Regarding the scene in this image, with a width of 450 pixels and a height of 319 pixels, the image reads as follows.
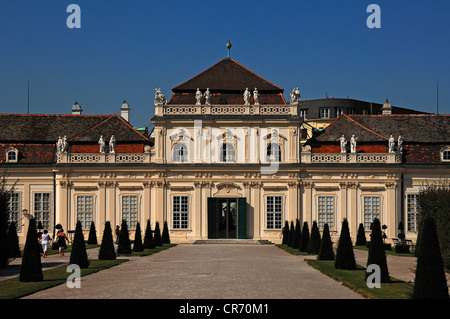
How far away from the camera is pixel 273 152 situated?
53.6 metres

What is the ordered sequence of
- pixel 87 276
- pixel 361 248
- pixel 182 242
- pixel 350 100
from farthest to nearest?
pixel 350 100 < pixel 182 242 < pixel 361 248 < pixel 87 276

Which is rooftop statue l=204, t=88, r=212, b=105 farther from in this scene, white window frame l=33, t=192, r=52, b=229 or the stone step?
white window frame l=33, t=192, r=52, b=229

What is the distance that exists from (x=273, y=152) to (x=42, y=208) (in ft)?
54.4

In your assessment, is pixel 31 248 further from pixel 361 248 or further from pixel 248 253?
pixel 361 248

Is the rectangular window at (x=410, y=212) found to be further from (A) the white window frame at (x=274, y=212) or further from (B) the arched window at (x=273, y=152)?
(B) the arched window at (x=273, y=152)

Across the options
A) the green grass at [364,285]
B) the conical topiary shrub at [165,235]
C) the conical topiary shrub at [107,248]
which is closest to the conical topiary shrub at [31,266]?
the conical topiary shrub at [107,248]

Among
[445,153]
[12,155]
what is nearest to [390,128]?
[445,153]

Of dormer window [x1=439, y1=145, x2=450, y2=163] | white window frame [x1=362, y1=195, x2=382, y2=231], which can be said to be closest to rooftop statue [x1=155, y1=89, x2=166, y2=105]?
white window frame [x1=362, y1=195, x2=382, y2=231]

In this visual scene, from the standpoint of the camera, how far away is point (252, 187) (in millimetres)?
53375

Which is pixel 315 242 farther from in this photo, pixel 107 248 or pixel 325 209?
pixel 325 209

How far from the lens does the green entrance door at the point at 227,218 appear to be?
174ft

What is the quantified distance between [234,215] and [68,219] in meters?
11.6

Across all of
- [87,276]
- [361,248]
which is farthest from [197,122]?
[87,276]

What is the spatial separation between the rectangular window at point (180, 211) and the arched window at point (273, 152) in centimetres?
637
